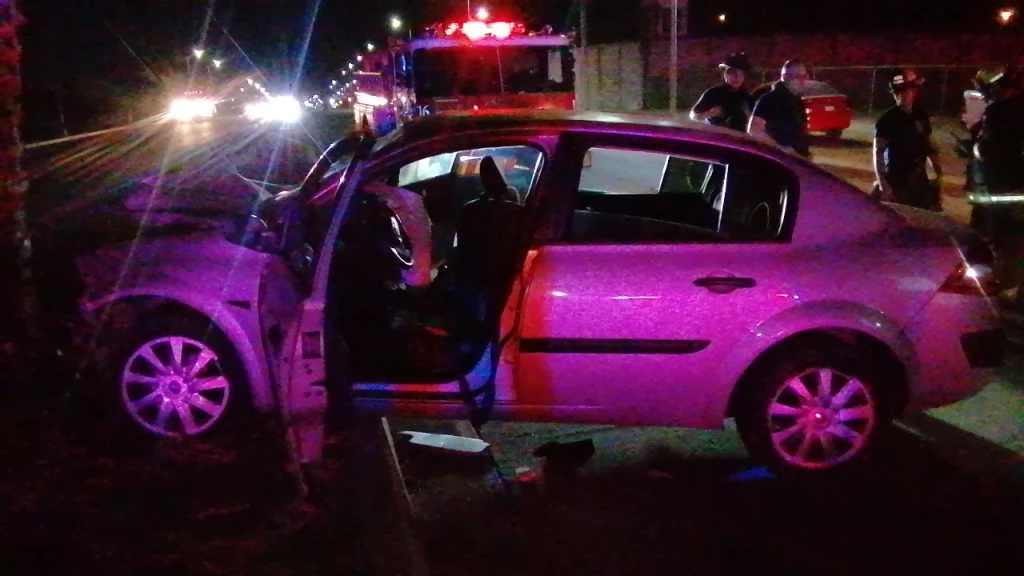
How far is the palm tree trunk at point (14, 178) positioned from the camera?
5465 millimetres

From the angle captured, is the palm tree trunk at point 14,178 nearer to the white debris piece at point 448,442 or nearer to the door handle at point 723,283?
the white debris piece at point 448,442

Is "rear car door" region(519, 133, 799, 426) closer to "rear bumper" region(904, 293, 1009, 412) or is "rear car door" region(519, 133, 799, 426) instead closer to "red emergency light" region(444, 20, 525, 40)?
"rear bumper" region(904, 293, 1009, 412)

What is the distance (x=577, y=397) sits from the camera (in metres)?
4.32

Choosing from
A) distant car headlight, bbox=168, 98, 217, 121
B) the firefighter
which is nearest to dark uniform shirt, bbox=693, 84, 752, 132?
Result: the firefighter

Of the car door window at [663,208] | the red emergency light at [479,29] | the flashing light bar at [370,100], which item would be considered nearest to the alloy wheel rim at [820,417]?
the car door window at [663,208]

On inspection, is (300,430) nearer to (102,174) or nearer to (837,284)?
(837,284)

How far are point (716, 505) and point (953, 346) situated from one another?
49.2 inches

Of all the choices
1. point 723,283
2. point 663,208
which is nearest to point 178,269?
point 723,283

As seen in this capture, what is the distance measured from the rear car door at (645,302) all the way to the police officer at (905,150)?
3.04 meters

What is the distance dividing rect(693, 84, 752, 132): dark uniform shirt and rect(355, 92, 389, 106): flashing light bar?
9509mm

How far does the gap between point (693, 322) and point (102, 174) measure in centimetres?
1724

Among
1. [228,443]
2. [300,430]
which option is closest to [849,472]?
[300,430]

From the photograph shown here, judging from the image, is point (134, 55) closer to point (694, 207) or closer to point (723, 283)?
point (694, 207)

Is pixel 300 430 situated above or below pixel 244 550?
above
